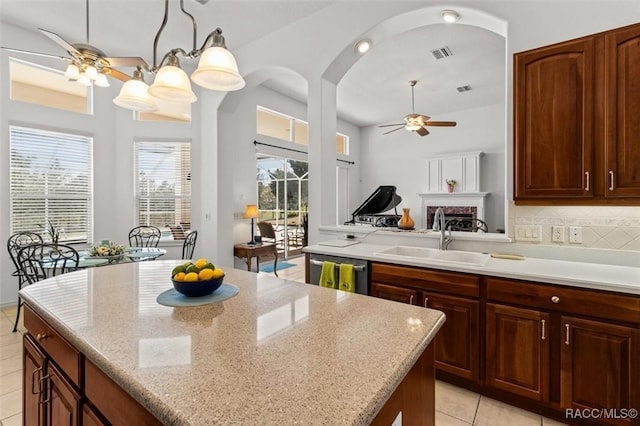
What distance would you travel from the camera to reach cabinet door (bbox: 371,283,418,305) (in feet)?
7.66

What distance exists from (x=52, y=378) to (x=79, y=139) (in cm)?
456

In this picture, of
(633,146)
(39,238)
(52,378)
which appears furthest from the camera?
(39,238)

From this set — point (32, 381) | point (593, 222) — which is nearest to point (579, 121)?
point (593, 222)

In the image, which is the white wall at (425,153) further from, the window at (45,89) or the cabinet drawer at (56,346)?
the cabinet drawer at (56,346)

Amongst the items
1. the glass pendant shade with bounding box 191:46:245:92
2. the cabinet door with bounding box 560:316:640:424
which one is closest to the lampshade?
the glass pendant shade with bounding box 191:46:245:92

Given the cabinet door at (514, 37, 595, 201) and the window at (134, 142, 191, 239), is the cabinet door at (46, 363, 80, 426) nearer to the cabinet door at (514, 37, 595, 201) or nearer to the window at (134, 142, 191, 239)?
the cabinet door at (514, 37, 595, 201)

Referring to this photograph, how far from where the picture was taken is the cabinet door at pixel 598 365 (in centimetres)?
164

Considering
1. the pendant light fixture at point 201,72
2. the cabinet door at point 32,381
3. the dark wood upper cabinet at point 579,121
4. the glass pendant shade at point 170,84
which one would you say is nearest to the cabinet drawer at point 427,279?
the dark wood upper cabinet at point 579,121

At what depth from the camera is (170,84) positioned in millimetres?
1799

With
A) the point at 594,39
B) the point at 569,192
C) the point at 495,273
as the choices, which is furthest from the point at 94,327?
the point at 594,39

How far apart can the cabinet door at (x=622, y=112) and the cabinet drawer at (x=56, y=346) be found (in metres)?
2.85

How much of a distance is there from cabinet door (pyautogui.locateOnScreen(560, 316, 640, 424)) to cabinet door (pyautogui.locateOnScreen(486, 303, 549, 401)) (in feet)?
0.31

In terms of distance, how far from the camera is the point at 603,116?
1898 mm

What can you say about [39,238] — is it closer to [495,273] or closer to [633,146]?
[495,273]
